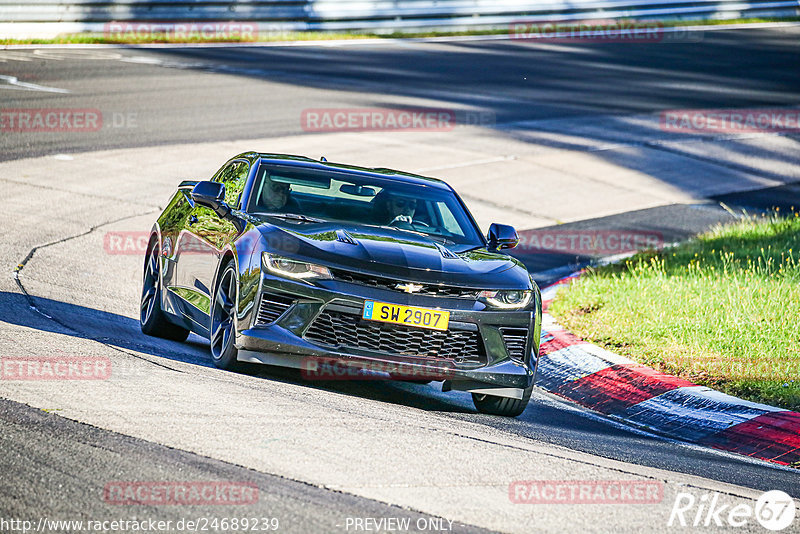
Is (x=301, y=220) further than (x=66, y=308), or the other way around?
(x=66, y=308)

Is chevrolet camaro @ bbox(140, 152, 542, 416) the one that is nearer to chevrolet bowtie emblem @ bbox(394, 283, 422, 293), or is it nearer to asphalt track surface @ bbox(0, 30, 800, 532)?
chevrolet bowtie emblem @ bbox(394, 283, 422, 293)

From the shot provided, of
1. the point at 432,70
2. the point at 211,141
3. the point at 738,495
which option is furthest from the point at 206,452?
the point at 432,70

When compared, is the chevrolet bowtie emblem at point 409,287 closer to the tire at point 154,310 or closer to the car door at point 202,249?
the car door at point 202,249

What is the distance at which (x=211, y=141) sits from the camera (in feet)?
61.6

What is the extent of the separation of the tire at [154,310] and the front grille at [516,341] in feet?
9.13

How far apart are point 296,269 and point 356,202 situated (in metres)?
1.38

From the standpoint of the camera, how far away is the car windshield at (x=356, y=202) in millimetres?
8203

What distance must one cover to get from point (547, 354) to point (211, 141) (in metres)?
10.1

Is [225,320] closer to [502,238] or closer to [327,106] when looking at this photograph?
[502,238]

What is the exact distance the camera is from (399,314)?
7.03 metres

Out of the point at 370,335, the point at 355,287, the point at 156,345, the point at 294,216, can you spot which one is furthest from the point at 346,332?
the point at 156,345

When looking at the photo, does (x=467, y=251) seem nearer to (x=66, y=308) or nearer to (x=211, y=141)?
(x=66, y=308)

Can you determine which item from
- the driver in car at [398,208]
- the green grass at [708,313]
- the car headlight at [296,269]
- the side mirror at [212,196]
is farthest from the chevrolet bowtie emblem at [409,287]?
the green grass at [708,313]

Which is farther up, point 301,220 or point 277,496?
point 301,220
